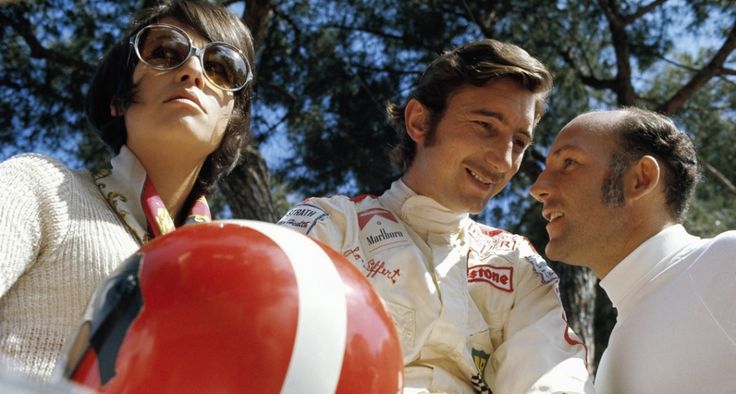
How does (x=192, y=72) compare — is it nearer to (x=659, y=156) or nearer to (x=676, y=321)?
(x=676, y=321)

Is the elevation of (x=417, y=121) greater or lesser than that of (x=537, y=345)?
greater

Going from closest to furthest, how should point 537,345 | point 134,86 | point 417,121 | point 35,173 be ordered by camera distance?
point 35,173, point 134,86, point 537,345, point 417,121

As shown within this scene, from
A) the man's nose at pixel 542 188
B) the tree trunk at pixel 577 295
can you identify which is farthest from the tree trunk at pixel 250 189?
the man's nose at pixel 542 188

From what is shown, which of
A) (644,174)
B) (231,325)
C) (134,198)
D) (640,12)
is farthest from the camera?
(640,12)

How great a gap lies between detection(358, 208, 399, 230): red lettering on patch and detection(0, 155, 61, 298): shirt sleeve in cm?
87

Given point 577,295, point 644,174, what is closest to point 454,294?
point 644,174

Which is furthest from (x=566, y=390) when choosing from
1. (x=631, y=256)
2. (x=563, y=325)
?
(x=631, y=256)

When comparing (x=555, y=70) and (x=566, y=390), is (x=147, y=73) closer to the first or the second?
(x=566, y=390)

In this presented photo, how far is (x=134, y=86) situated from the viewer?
1.96 meters

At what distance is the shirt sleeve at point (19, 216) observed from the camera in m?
1.49

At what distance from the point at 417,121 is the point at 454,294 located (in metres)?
0.65

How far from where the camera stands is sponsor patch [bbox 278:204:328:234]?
214 cm

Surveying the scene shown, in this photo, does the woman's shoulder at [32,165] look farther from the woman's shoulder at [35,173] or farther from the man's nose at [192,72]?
the man's nose at [192,72]

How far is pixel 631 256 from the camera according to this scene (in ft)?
8.23
